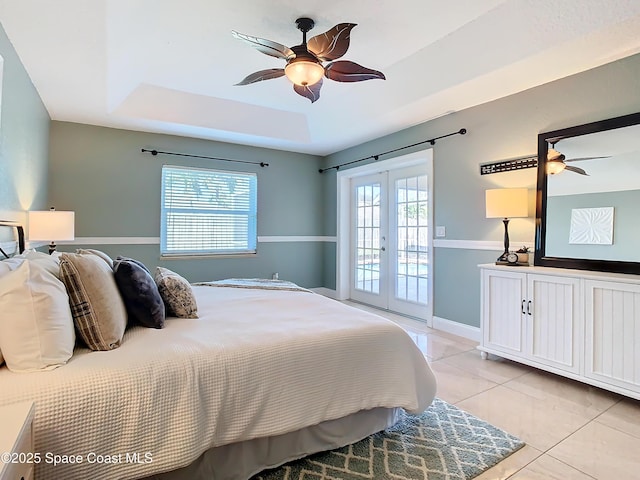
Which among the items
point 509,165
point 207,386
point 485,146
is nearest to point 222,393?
point 207,386

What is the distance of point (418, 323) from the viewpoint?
166 inches

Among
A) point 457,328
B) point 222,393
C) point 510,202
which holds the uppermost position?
point 510,202

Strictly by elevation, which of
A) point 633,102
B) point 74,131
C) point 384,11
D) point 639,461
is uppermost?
point 384,11

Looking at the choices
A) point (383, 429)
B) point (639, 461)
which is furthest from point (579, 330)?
point (383, 429)

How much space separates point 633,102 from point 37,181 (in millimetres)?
5091

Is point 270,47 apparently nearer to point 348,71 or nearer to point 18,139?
point 348,71

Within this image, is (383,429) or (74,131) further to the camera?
(74,131)

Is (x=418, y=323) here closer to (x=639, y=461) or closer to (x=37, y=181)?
(x=639, y=461)

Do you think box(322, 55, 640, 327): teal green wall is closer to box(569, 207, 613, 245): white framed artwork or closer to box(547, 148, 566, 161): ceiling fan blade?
box(547, 148, 566, 161): ceiling fan blade

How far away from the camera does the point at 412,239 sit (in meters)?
4.46

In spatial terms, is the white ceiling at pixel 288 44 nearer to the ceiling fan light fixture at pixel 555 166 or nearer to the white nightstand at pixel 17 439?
the ceiling fan light fixture at pixel 555 166

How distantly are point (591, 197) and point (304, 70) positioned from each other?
92.8 inches

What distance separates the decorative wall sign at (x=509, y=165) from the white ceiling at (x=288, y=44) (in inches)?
24.4

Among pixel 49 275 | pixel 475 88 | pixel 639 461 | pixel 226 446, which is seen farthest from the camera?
pixel 475 88
